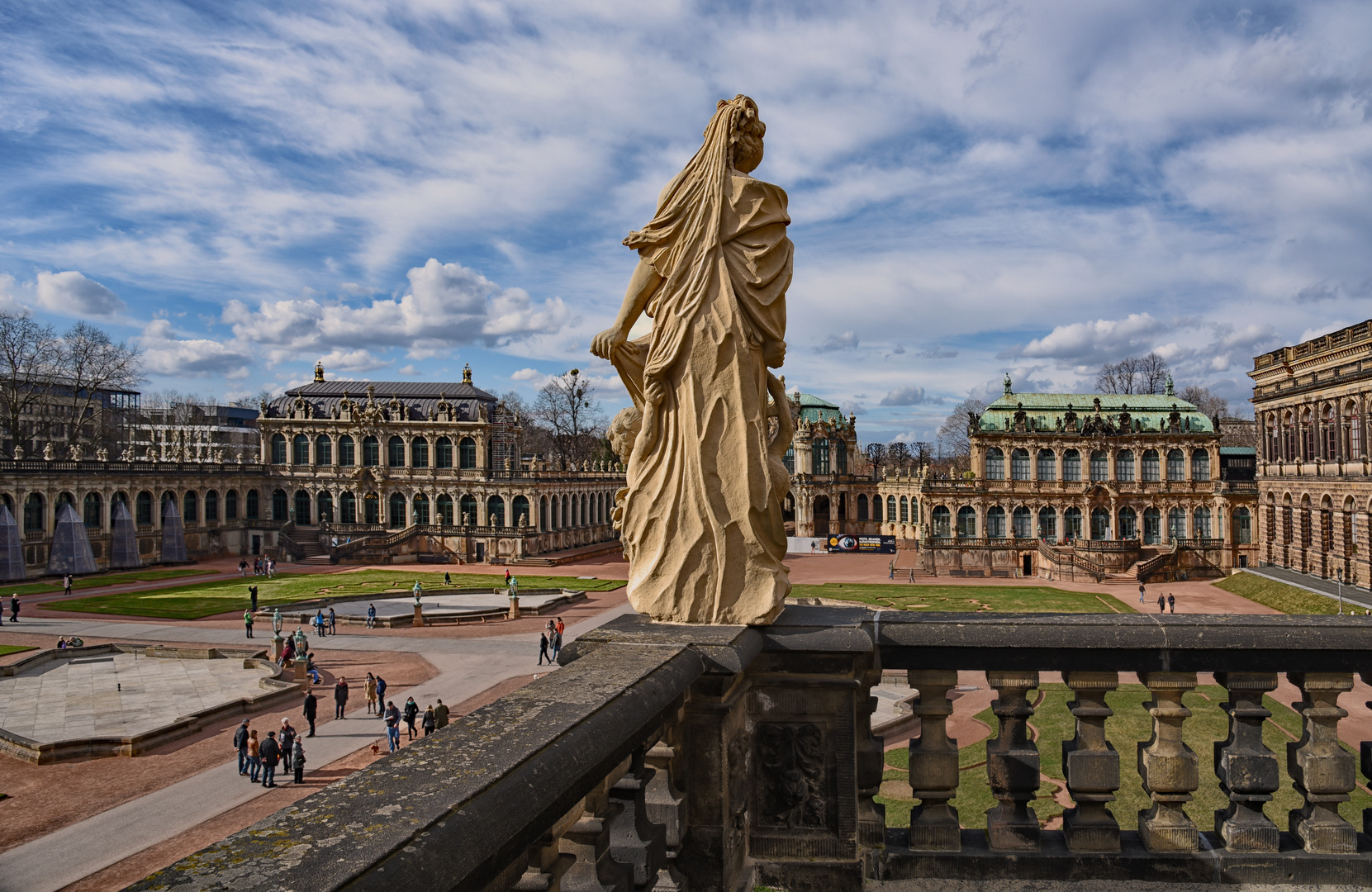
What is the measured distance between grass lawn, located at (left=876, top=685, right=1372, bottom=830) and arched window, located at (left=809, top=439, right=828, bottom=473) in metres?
55.3

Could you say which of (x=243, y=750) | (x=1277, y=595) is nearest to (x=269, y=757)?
(x=243, y=750)

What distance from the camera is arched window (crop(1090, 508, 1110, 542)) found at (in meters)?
58.5

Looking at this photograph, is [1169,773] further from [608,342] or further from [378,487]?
[378,487]

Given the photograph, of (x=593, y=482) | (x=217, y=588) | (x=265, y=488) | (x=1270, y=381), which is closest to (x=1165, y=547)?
(x=1270, y=381)

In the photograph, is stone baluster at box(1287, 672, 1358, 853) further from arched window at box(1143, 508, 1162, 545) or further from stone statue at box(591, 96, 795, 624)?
arched window at box(1143, 508, 1162, 545)

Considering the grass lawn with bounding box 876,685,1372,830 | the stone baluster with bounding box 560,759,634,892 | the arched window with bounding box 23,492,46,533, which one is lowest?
the grass lawn with bounding box 876,685,1372,830

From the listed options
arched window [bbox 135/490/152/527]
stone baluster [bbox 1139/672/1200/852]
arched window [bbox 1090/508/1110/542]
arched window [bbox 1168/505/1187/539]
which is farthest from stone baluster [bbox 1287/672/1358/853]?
arched window [bbox 135/490/152/527]

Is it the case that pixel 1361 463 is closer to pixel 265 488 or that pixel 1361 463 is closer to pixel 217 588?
pixel 217 588

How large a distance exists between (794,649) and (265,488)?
73314 millimetres

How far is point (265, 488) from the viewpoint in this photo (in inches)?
2704

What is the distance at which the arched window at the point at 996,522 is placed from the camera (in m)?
59.6

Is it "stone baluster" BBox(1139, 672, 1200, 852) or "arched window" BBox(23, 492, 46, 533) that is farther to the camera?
"arched window" BBox(23, 492, 46, 533)

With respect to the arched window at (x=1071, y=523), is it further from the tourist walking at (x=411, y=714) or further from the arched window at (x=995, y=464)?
the tourist walking at (x=411, y=714)

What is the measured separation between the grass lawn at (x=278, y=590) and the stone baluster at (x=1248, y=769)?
40731 millimetres
